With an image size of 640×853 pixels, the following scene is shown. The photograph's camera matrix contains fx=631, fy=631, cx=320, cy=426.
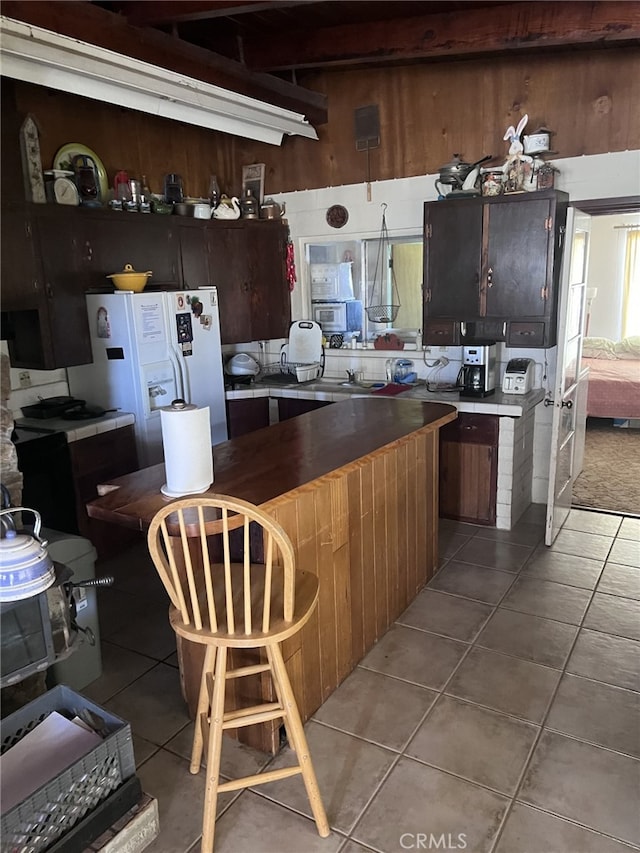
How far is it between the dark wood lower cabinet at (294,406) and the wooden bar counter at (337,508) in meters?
1.22

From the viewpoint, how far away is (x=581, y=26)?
10.6 ft

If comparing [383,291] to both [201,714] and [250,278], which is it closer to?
[250,278]

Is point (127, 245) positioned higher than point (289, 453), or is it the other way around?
point (127, 245)

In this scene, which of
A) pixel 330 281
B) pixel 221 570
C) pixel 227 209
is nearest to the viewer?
pixel 221 570

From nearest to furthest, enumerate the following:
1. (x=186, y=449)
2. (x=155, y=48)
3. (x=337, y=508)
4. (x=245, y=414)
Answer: (x=186, y=449) < (x=337, y=508) < (x=155, y=48) < (x=245, y=414)

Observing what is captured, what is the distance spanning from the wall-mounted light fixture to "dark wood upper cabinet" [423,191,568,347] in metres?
1.32

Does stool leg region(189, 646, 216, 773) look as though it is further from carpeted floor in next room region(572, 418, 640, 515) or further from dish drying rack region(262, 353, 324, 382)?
carpeted floor in next room region(572, 418, 640, 515)

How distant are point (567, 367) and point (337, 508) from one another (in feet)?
7.05

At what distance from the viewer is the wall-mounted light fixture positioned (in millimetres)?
2805

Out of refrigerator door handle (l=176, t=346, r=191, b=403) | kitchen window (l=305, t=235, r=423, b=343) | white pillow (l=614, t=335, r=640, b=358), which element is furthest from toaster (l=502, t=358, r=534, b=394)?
white pillow (l=614, t=335, r=640, b=358)

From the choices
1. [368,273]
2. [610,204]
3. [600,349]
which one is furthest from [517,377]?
[600,349]

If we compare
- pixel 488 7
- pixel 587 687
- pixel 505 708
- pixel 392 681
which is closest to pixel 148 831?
pixel 392 681

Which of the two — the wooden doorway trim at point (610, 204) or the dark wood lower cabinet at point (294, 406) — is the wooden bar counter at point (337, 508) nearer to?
the dark wood lower cabinet at point (294, 406)

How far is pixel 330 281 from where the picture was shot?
5086 mm
